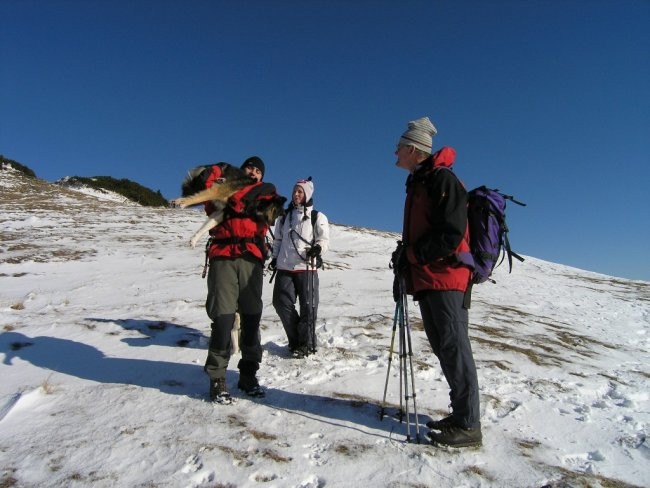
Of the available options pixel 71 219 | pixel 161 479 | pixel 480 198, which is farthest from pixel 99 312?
pixel 71 219

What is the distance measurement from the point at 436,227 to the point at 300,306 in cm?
303

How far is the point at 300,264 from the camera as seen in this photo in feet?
20.4

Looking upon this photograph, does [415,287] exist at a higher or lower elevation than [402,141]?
lower

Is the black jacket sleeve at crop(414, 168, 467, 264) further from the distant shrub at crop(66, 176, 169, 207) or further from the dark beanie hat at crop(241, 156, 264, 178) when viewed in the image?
the distant shrub at crop(66, 176, 169, 207)

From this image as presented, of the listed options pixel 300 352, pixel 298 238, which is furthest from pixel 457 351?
pixel 298 238

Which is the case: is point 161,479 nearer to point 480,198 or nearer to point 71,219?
point 480,198

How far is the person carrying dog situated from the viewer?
4406 mm

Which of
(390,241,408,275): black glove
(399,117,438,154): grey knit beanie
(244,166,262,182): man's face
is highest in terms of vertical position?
(399,117,438,154): grey knit beanie

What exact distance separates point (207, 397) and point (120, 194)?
45856 millimetres

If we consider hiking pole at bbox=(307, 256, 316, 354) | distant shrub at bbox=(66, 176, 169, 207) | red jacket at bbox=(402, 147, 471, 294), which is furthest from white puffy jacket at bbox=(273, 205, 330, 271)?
distant shrub at bbox=(66, 176, 169, 207)

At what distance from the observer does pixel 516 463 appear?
353 cm

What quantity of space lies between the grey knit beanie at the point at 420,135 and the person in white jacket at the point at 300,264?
2525 millimetres

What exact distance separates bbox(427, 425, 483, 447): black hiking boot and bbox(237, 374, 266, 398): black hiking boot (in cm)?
185

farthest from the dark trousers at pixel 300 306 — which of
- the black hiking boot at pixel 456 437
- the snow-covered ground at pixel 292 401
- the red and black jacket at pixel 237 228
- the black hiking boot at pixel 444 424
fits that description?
the black hiking boot at pixel 456 437
